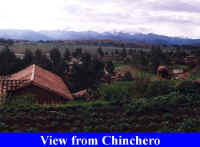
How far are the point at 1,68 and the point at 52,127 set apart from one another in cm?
1547

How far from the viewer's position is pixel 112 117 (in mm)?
4922

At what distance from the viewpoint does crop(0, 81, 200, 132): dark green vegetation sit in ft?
13.9

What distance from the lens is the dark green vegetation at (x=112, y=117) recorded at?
4.24 m

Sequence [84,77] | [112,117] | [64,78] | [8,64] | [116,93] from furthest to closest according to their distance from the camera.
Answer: [64,78] → [8,64] → [84,77] → [116,93] → [112,117]

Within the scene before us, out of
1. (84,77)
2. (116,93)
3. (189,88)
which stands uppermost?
(189,88)

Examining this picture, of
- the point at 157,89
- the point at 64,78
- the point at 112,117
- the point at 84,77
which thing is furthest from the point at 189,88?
the point at 64,78

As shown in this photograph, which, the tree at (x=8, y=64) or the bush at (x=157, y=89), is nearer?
the bush at (x=157, y=89)

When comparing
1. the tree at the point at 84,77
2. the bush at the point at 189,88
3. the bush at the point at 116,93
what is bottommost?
the tree at the point at 84,77

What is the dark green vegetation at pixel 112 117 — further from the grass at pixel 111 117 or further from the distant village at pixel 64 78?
the distant village at pixel 64 78

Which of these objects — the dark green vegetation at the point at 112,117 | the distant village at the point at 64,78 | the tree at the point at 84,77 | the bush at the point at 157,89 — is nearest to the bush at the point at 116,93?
the bush at the point at 157,89

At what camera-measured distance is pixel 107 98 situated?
753cm

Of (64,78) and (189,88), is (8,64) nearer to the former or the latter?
(64,78)

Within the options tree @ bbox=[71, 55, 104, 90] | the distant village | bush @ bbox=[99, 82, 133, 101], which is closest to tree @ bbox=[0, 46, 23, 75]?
the distant village

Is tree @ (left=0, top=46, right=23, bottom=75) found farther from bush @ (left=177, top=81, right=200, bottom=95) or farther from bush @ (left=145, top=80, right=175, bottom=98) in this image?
bush @ (left=177, top=81, right=200, bottom=95)
